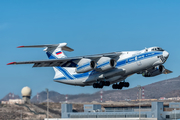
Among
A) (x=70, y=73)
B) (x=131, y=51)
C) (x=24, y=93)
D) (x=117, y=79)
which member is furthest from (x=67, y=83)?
(x=24, y=93)

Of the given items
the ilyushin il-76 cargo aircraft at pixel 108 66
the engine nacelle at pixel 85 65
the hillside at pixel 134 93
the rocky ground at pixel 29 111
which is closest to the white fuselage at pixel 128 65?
the ilyushin il-76 cargo aircraft at pixel 108 66

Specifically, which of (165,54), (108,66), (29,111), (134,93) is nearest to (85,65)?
(108,66)

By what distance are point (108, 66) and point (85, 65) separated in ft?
7.88

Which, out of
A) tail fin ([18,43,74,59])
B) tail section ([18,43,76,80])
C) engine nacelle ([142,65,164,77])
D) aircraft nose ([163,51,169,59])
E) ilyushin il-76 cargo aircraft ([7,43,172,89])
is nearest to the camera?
aircraft nose ([163,51,169,59])

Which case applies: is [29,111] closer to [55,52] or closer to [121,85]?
[55,52]

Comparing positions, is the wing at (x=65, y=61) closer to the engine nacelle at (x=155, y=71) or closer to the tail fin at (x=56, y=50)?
the tail fin at (x=56, y=50)

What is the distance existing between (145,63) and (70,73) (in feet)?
31.8

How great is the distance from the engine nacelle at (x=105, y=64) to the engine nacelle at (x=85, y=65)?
595 mm

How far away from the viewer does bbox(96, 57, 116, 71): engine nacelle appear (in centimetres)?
3083

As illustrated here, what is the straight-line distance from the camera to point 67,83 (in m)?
36.5

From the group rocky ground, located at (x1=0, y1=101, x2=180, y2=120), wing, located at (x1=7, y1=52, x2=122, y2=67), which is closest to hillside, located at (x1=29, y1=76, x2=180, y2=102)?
rocky ground, located at (x1=0, y1=101, x2=180, y2=120)

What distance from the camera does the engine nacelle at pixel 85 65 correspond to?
3131 cm

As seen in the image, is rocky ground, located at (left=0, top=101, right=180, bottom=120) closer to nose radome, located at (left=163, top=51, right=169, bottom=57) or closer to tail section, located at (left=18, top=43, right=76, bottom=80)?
tail section, located at (left=18, top=43, right=76, bottom=80)

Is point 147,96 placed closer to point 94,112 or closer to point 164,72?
point 94,112
